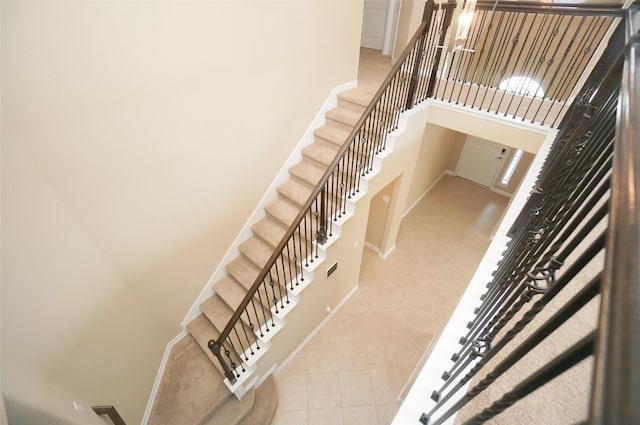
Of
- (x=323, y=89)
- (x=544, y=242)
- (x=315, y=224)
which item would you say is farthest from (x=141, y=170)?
(x=544, y=242)

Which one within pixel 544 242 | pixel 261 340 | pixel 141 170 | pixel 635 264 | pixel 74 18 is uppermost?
pixel 74 18

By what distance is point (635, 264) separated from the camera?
1.23 ft

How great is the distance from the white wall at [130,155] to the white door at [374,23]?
1.91 m

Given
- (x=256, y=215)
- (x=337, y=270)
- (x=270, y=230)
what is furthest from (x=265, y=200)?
(x=337, y=270)

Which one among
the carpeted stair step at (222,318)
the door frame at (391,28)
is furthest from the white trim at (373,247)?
the door frame at (391,28)

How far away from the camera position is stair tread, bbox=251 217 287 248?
390 cm

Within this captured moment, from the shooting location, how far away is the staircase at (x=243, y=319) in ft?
10.6

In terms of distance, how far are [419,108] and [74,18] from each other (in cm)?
344

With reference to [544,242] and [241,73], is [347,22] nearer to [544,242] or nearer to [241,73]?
[241,73]

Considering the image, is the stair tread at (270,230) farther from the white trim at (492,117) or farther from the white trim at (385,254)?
the white trim at (492,117)

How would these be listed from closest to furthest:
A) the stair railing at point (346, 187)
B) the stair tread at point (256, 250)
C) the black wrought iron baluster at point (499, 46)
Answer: the stair railing at point (346, 187)
the black wrought iron baluster at point (499, 46)
the stair tread at point (256, 250)

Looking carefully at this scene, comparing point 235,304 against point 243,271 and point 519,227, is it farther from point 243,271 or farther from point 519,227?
point 519,227

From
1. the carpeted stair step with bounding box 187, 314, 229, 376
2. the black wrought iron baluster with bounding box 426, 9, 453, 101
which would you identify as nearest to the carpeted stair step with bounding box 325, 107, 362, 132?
the black wrought iron baluster with bounding box 426, 9, 453, 101

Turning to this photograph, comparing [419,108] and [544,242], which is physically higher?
[544,242]
